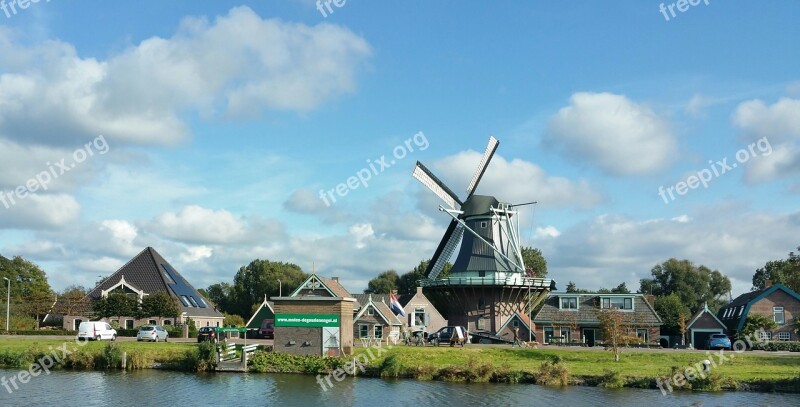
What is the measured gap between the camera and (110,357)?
42562 millimetres

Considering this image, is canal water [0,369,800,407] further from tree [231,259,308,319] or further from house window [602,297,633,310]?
tree [231,259,308,319]

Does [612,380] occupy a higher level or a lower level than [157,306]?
lower

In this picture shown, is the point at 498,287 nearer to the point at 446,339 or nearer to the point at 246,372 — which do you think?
the point at 446,339

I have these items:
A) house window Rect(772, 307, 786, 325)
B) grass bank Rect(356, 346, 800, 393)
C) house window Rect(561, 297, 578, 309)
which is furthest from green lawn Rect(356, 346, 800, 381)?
house window Rect(772, 307, 786, 325)

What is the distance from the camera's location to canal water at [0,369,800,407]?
31.4 meters

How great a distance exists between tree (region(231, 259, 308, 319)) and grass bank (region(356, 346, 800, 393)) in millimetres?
59288

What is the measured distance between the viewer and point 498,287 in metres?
63.6

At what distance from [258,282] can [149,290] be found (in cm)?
3645

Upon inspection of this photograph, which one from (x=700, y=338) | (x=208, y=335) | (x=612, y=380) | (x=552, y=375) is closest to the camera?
(x=612, y=380)

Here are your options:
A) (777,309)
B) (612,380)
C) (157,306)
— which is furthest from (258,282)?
(612,380)

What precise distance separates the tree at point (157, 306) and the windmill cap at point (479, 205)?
2587cm

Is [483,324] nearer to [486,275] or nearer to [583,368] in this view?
[486,275]

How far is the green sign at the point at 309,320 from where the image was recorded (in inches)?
1700

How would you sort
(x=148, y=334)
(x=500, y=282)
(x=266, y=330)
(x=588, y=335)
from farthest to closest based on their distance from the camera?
(x=588, y=335), (x=500, y=282), (x=266, y=330), (x=148, y=334)
